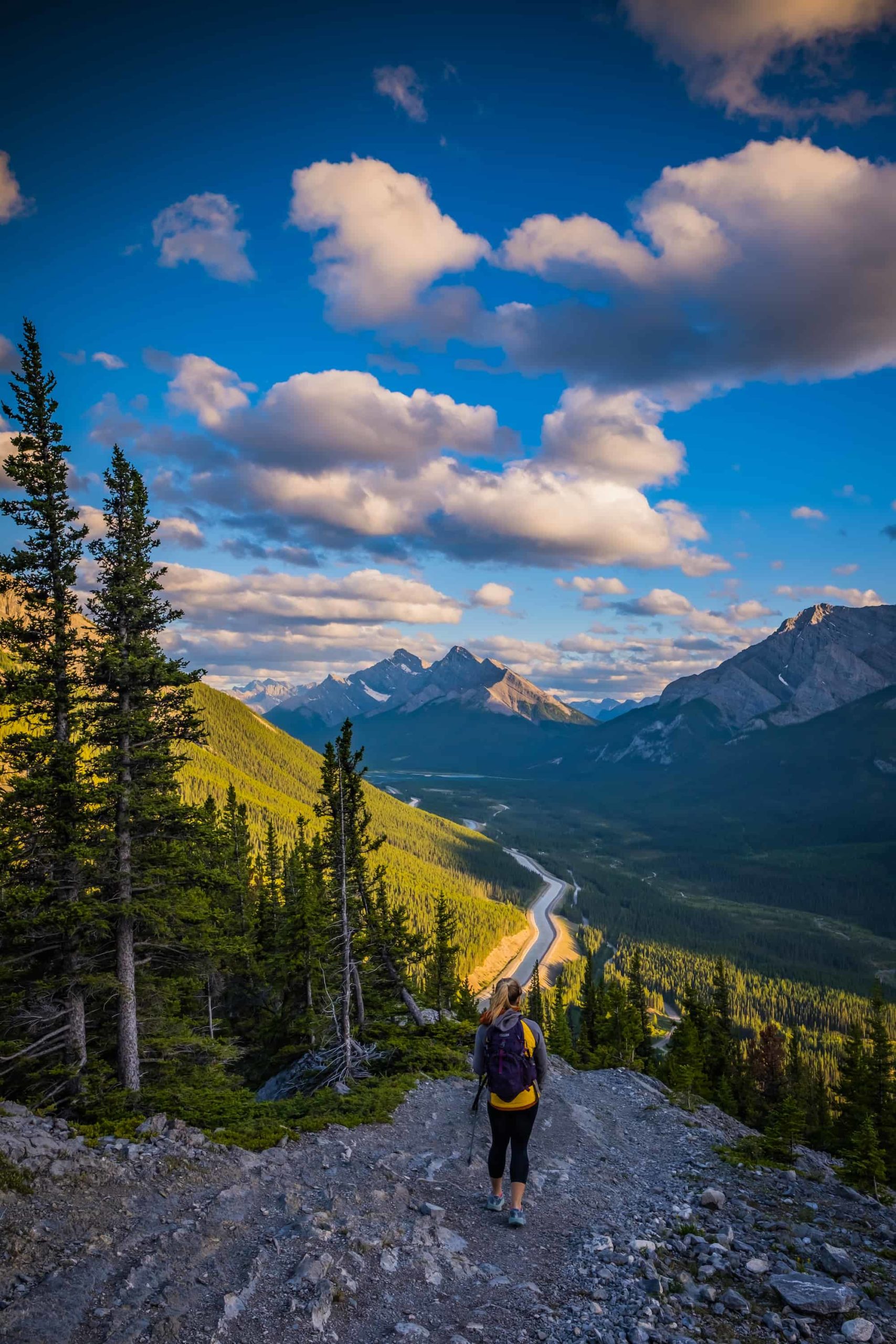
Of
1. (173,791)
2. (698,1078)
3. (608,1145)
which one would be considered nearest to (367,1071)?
(608,1145)

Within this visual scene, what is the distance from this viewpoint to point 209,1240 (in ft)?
28.4

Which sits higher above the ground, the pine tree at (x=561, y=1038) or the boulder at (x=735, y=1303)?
the boulder at (x=735, y=1303)

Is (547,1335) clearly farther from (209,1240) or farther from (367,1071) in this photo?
(367,1071)

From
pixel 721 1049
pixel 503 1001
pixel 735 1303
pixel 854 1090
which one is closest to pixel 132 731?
pixel 503 1001

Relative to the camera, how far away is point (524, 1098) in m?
8.93

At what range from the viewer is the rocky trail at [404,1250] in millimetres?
6945

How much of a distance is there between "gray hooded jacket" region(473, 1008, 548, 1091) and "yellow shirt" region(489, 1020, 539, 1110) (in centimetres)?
7

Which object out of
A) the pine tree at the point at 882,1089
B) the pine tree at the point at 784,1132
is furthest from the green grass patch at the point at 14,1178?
the pine tree at the point at 882,1089

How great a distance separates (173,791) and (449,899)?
15863 centimetres

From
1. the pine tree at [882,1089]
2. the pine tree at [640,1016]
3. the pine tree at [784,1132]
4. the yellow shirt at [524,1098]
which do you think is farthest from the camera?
the pine tree at [640,1016]

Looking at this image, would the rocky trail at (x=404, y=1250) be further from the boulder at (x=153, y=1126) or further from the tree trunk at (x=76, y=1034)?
the tree trunk at (x=76, y=1034)

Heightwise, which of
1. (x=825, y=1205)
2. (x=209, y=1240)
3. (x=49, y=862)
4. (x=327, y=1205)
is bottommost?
(x=825, y=1205)

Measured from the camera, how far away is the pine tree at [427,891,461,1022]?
1631 inches

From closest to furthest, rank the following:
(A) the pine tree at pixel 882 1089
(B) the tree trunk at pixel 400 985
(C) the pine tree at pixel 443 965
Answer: (B) the tree trunk at pixel 400 985
(A) the pine tree at pixel 882 1089
(C) the pine tree at pixel 443 965
